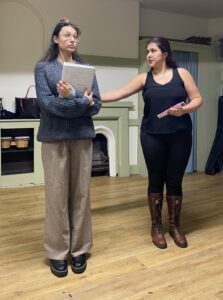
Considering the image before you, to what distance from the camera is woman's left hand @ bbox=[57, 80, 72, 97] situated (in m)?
1.73

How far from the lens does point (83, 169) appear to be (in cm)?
195

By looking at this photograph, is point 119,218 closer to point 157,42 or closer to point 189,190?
point 189,190

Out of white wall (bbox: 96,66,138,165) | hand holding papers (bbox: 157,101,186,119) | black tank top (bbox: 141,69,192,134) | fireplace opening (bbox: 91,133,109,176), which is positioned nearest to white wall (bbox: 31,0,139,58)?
white wall (bbox: 96,66,138,165)

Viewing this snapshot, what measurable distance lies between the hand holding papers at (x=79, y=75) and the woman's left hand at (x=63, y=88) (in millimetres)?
26

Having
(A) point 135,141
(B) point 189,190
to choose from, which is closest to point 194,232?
(B) point 189,190

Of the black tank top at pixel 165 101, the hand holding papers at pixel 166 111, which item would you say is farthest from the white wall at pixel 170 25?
the hand holding papers at pixel 166 111

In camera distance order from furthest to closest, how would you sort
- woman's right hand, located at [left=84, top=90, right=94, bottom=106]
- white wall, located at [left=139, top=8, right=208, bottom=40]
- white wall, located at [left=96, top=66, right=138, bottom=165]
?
white wall, located at [left=139, top=8, right=208, bottom=40] < white wall, located at [left=96, top=66, right=138, bottom=165] < woman's right hand, located at [left=84, top=90, right=94, bottom=106]

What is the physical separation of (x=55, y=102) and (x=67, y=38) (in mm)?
355

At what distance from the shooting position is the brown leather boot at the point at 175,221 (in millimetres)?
2362

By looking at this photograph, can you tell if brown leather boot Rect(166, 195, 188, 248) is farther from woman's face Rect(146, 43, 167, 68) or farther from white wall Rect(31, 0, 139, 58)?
white wall Rect(31, 0, 139, 58)

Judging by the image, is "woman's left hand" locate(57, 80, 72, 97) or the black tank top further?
the black tank top

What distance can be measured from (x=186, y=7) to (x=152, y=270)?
3.81 metres

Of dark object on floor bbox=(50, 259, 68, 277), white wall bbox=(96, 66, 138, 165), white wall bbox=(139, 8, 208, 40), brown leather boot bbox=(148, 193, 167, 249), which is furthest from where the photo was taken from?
white wall bbox=(139, 8, 208, 40)

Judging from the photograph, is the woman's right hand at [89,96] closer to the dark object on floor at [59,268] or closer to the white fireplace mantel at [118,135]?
the dark object on floor at [59,268]
